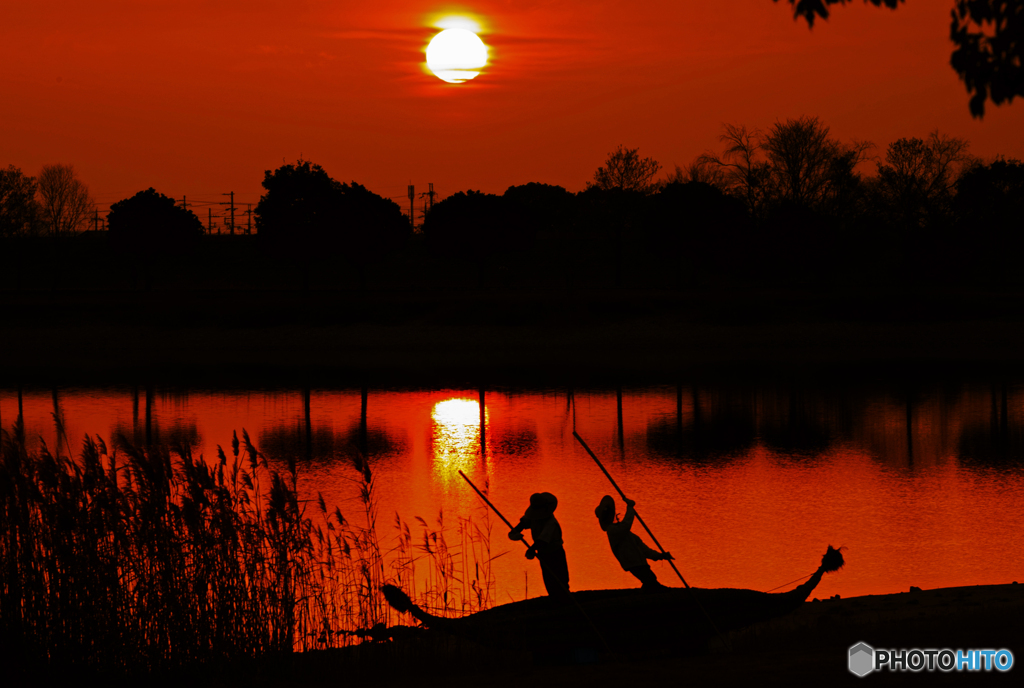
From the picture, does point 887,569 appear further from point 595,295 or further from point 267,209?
point 267,209

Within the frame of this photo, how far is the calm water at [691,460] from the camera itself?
14195 mm

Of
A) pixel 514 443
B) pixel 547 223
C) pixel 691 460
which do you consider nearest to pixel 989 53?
pixel 691 460

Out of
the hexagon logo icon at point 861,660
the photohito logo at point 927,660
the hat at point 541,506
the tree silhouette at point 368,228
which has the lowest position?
the photohito logo at point 927,660

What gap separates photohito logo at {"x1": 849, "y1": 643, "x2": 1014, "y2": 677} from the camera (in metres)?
7.55

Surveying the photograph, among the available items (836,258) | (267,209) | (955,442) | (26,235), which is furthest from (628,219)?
(955,442)

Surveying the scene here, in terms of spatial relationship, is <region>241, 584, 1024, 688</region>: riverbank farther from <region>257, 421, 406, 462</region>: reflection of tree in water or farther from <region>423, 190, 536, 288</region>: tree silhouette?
<region>423, 190, 536, 288</region>: tree silhouette

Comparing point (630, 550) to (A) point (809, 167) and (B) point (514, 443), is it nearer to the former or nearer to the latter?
(B) point (514, 443)

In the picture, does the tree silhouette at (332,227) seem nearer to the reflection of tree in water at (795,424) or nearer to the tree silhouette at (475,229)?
the tree silhouette at (475,229)

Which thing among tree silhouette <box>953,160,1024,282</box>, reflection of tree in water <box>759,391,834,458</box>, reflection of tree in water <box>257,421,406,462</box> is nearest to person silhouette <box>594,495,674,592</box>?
reflection of tree in water <box>759,391,834,458</box>

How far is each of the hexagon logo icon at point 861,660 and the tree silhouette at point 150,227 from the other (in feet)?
271

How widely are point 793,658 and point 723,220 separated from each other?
73.2 meters

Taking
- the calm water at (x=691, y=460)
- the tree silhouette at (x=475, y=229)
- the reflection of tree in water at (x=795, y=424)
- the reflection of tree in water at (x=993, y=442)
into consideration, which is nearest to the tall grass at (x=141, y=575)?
the calm water at (x=691, y=460)

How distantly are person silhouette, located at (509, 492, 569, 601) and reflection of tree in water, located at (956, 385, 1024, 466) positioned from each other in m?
14.1

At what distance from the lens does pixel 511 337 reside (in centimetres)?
5175
